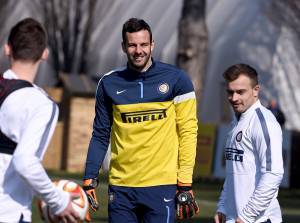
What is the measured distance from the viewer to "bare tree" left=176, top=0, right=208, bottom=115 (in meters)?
27.8

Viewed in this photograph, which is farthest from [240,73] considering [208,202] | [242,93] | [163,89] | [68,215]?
[208,202]

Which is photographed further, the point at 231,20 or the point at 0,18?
the point at 0,18

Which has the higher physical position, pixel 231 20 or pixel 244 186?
pixel 231 20

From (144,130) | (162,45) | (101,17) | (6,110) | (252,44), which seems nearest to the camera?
(6,110)

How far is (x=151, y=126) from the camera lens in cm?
Answer: 856

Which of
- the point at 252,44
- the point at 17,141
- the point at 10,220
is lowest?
the point at 10,220

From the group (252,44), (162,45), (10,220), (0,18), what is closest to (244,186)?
(10,220)

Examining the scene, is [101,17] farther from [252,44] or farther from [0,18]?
[252,44]

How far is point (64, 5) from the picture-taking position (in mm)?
41906

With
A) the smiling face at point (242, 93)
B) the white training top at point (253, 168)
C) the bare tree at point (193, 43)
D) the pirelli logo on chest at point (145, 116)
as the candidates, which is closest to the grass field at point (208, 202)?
the bare tree at point (193, 43)

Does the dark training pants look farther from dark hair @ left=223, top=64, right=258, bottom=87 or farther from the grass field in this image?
the grass field

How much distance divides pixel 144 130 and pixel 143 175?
350 mm

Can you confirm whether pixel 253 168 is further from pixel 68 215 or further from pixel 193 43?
pixel 193 43

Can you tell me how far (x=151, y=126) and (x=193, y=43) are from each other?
1952cm
